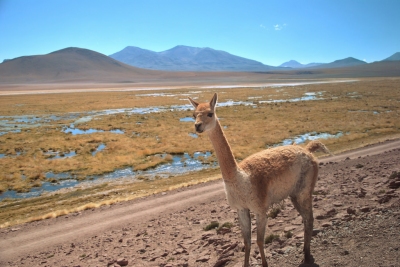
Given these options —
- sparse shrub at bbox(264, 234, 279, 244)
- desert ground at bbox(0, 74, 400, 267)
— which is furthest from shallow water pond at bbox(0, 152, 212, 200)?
sparse shrub at bbox(264, 234, 279, 244)

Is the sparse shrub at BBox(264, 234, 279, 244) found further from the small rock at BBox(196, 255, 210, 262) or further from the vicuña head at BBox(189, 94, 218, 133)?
the vicuña head at BBox(189, 94, 218, 133)

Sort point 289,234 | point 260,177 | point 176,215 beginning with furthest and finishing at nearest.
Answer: point 176,215 < point 289,234 < point 260,177

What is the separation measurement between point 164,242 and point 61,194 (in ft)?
31.8

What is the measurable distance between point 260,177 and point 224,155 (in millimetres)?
745

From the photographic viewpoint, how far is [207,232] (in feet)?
28.1

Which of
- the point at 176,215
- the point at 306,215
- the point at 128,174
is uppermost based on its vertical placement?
the point at 306,215

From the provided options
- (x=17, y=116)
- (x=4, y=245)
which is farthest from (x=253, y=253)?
(x=17, y=116)

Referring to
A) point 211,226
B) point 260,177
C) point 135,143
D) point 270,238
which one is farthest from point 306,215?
point 135,143

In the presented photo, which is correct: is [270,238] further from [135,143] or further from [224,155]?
[135,143]

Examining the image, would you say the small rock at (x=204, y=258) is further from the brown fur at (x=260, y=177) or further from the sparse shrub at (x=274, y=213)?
the sparse shrub at (x=274, y=213)

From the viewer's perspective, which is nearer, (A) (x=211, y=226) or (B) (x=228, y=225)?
(B) (x=228, y=225)

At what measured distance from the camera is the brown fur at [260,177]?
5203 mm

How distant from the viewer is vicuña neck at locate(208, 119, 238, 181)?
5305 millimetres

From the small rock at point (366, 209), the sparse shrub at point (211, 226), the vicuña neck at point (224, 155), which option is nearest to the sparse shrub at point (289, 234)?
the small rock at point (366, 209)
